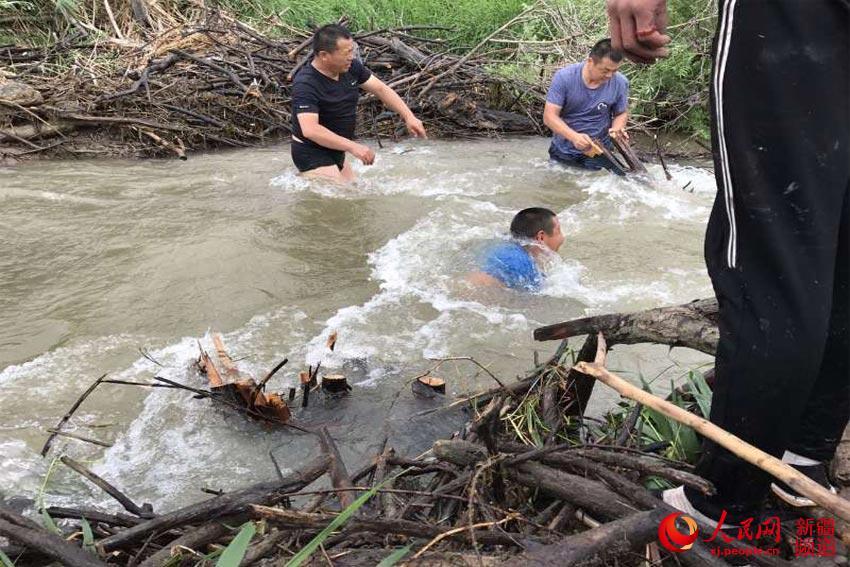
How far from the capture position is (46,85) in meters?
8.12

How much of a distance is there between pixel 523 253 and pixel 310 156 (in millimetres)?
2892

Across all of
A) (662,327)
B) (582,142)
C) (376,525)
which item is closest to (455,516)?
(376,525)

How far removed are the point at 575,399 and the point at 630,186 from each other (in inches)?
200

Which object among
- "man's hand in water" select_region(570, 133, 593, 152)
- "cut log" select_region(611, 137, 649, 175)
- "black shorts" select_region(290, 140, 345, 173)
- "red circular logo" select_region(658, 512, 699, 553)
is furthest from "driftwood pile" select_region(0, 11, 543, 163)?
"red circular logo" select_region(658, 512, 699, 553)

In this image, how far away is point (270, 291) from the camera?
462 centimetres

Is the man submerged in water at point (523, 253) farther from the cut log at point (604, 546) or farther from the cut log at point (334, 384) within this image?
the cut log at point (604, 546)

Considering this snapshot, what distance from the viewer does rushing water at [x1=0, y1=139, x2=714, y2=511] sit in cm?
306

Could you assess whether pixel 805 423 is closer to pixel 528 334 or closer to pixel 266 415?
pixel 266 415

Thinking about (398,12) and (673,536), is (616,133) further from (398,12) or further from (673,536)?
(673,536)

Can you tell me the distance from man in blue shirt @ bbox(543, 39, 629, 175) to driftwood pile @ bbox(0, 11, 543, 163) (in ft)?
6.81

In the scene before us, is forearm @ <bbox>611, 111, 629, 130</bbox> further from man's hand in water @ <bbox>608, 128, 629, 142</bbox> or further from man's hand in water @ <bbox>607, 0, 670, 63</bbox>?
man's hand in water @ <bbox>607, 0, 670, 63</bbox>

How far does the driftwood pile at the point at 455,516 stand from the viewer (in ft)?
5.05

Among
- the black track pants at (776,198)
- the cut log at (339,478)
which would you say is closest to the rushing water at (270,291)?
the cut log at (339,478)

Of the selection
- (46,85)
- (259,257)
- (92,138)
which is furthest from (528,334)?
(46,85)
